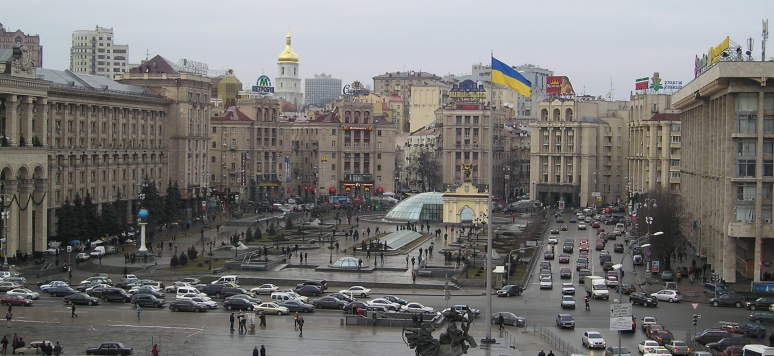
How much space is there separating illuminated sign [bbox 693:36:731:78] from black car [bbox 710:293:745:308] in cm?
1399

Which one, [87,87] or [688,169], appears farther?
[87,87]

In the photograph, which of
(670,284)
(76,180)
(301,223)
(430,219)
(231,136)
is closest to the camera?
(670,284)

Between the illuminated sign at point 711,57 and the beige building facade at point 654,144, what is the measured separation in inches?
1286

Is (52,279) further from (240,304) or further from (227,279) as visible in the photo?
(240,304)

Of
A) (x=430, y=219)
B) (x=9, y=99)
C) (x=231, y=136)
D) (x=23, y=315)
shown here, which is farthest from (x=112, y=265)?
(x=231, y=136)

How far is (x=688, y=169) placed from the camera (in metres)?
85.1

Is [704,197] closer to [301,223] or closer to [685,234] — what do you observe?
[685,234]

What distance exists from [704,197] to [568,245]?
12.0 metres

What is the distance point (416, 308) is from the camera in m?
50.2

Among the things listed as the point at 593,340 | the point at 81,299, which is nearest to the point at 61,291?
the point at 81,299

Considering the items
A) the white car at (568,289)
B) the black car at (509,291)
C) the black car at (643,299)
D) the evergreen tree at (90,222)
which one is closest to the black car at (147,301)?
the black car at (509,291)

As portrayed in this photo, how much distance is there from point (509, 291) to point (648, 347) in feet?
55.8

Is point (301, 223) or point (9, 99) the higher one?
point (9, 99)

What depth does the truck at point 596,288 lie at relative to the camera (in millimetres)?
56906
